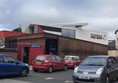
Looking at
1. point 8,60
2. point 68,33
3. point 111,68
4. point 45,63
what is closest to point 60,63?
point 45,63

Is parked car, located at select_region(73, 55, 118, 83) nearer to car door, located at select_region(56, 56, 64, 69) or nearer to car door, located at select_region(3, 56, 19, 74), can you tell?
car door, located at select_region(3, 56, 19, 74)

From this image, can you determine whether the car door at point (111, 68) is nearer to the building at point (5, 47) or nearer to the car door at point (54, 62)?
the car door at point (54, 62)

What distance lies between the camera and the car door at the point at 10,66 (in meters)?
18.2

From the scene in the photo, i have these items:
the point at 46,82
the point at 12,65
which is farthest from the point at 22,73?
the point at 46,82

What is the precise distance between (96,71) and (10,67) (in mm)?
6494

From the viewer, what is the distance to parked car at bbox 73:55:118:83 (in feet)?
46.3

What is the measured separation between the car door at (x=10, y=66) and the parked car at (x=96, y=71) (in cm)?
531

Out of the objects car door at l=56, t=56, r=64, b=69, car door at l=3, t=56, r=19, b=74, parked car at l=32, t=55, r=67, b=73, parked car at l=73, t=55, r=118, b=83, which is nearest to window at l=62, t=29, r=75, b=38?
car door at l=56, t=56, r=64, b=69

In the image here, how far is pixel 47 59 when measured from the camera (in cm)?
2367

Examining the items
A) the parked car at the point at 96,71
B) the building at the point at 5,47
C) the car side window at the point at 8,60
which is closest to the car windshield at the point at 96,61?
the parked car at the point at 96,71

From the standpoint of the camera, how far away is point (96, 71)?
14.2 m

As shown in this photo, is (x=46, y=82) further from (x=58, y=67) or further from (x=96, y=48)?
(x=96, y=48)

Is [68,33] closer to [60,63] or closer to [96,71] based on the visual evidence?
[60,63]

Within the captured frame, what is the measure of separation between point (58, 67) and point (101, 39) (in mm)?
54828
